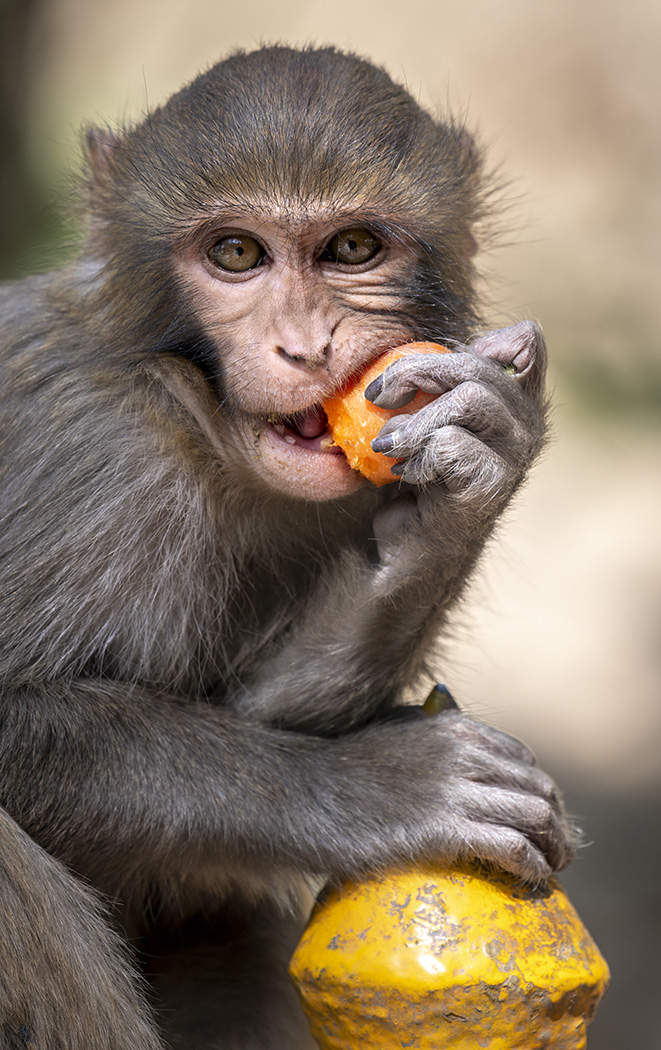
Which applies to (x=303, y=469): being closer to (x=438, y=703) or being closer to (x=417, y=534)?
(x=417, y=534)

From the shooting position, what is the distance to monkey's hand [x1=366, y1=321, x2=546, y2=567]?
270 centimetres

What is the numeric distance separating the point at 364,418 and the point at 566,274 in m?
3.34

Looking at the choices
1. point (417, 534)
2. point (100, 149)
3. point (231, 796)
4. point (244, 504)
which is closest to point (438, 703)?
point (417, 534)

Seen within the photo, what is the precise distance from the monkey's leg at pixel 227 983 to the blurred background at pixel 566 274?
1765 mm

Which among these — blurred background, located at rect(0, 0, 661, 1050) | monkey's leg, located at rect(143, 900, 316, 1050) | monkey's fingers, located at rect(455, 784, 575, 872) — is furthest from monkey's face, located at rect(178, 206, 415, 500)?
blurred background, located at rect(0, 0, 661, 1050)

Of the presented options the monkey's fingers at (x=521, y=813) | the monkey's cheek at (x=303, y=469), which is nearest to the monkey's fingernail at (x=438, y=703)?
the monkey's fingers at (x=521, y=813)

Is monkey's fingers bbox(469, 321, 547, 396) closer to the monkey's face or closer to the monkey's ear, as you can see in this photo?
the monkey's face

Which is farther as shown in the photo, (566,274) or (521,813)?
(566,274)

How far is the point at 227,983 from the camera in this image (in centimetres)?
344

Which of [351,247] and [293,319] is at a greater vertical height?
[351,247]

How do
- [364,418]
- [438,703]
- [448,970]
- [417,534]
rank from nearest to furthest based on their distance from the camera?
[448,970] → [364,418] → [417,534] → [438,703]

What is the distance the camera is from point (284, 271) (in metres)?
2.88

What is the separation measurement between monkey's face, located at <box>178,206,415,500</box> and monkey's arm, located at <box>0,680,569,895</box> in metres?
0.65

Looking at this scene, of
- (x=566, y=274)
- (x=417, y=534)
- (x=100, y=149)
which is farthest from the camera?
(x=566, y=274)
